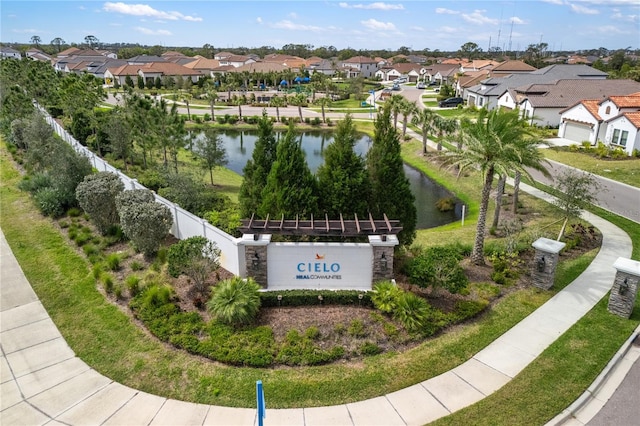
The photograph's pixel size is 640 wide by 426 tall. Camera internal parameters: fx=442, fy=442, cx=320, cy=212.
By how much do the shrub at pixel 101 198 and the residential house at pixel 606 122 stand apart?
1358 inches

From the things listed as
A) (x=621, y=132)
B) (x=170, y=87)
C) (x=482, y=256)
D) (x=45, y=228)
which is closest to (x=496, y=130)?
(x=482, y=256)

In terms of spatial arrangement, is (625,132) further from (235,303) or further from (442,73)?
(442,73)

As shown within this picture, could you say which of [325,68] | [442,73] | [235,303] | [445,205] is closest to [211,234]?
[235,303]

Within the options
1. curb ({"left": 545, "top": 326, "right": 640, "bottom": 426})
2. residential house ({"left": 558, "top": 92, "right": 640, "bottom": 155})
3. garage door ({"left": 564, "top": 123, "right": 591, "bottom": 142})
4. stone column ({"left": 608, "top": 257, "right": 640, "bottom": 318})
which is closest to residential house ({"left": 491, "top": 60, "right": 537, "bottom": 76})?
residential house ({"left": 558, "top": 92, "right": 640, "bottom": 155})

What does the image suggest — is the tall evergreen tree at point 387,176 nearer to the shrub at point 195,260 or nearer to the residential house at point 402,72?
the shrub at point 195,260

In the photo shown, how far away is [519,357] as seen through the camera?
1089 centimetres

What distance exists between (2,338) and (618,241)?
22.0 meters

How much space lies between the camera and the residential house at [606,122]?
107 ft

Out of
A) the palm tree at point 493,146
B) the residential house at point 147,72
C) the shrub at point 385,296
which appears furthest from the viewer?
the residential house at point 147,72

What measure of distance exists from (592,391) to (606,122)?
3237 centimetres

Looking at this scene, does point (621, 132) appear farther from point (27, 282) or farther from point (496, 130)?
point (27, 282)

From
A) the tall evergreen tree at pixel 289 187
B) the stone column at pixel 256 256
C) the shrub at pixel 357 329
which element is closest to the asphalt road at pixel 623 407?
the shrub at pixel 357 329

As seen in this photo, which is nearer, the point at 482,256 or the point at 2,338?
the point at 2,338

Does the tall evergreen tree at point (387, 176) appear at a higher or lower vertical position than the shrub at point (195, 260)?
higher
